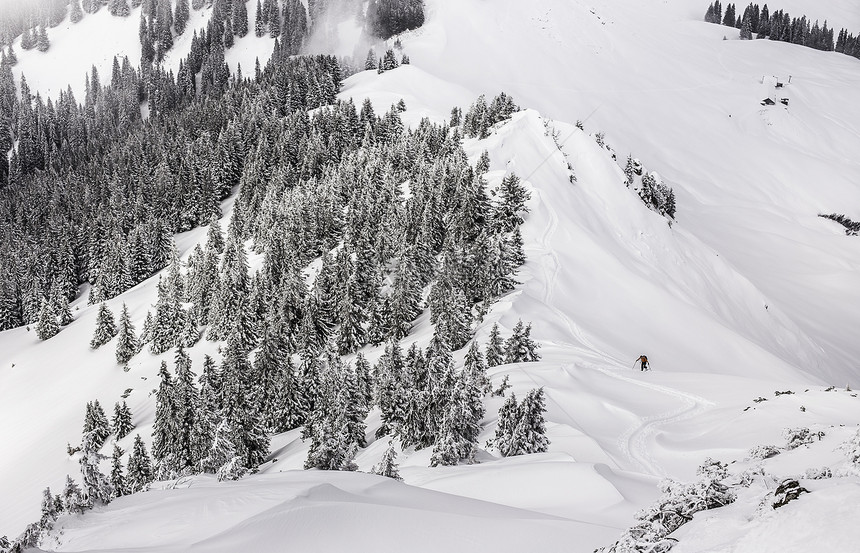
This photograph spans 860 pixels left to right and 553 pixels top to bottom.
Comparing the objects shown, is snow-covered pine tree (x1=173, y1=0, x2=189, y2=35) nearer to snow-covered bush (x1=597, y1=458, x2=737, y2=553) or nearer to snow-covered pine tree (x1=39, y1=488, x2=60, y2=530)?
snow-covered pine tree (x1=39, y1=488, x2=60, y2=530)

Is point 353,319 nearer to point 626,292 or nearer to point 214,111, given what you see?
point 626,292

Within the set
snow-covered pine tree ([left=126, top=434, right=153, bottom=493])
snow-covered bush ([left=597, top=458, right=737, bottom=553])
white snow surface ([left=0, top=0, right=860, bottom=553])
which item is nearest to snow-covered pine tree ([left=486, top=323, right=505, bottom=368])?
white snow surface ([left=0, top=0, right=860, bottom=553])

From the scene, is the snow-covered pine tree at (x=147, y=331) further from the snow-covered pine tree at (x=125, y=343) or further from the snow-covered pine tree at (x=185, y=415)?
the snow-covered pine tree at (x=185, y=415)

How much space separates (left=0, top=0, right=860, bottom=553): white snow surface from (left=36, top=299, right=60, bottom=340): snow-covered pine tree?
186 centimetres

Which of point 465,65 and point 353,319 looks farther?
point 465,65

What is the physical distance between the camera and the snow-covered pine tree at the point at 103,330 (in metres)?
57.8

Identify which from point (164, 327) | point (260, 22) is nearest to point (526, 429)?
point (164, 327)

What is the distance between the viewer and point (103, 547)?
8.65m

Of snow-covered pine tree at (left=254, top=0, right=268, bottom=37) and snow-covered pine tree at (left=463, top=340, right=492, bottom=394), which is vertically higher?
snow-covered pine tree at (left=254, top=0, right=268, bottom=37)

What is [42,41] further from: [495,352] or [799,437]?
[799,437]

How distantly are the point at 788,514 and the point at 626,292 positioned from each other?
38755mm

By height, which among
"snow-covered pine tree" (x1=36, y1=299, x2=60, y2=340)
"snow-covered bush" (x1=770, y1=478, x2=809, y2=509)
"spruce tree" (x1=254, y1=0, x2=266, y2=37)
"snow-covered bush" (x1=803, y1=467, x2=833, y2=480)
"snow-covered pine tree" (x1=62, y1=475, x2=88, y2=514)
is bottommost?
"snow-covered pine tree" (x1=36, y1=299, x2=60, y2=340)

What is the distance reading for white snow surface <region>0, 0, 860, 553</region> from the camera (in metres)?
8.88

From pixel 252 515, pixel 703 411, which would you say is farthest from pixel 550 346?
pixel 252 515
